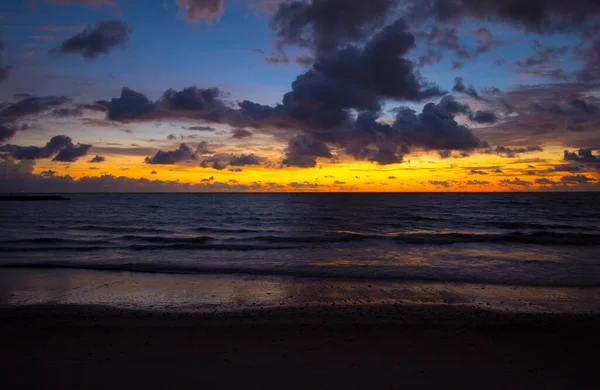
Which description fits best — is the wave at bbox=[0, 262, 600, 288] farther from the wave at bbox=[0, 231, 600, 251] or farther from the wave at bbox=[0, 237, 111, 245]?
the wave at bbox=[0, 237, 111, 245]

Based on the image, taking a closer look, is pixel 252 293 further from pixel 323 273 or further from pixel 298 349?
pixel 298 349

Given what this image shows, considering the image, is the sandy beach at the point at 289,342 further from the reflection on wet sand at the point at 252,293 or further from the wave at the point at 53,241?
the wave at the point at 53,241

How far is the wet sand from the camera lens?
20.0ft

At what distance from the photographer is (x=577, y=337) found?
8.17 metres

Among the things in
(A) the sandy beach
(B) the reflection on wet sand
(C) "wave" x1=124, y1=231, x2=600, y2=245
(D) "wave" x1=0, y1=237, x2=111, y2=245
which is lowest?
(D) "wave" x1=0, y1=237, x2=111, y2=245

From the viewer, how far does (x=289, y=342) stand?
25.2 feet

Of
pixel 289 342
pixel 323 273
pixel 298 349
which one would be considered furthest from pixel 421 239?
pixel 298 349

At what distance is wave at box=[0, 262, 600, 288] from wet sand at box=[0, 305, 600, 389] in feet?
15.8

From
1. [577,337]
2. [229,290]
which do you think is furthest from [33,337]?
[577,337]

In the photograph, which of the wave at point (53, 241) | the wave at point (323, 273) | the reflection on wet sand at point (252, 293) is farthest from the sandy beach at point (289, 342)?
the wave at point (53, 241)

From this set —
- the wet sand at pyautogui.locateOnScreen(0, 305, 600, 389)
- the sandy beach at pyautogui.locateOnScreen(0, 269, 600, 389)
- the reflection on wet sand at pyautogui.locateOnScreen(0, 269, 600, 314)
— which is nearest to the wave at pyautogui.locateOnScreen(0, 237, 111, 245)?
the reflection on wet sand at pyautogui.locateOnScreen(0, 269, 600, 314)

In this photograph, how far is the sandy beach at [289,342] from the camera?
6.14m

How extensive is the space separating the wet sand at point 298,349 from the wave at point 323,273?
4.83 m

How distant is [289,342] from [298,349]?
0.41m
